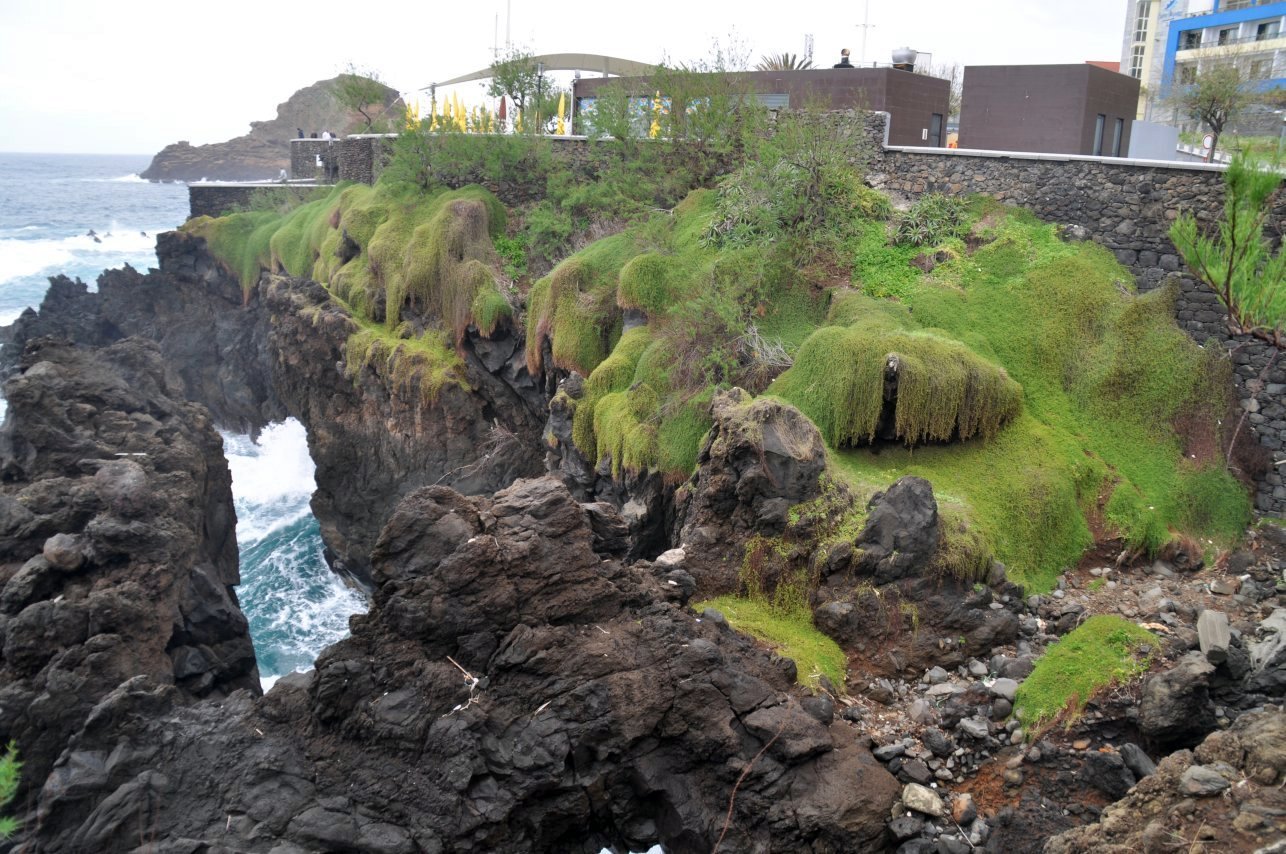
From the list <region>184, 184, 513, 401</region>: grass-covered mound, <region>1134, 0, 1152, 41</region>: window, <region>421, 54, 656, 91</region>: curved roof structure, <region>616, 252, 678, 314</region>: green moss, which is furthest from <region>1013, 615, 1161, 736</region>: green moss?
<region>1134, 0, 1152, 41</region>: window

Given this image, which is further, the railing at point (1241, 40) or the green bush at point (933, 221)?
the railing at point (1241, 40)

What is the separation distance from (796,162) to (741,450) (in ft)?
30.5

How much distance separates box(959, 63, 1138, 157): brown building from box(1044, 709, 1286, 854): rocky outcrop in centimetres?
1836

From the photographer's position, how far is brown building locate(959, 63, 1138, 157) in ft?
73.4

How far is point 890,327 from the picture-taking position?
15836mm

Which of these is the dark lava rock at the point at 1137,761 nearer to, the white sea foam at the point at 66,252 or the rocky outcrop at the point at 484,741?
the rocky outcrop at the point at 484,741

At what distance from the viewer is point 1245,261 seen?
1199 centimetres

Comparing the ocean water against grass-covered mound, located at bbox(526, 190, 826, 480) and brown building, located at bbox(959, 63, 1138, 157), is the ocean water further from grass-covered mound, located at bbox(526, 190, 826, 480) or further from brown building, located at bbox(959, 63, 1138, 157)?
brown building, located at bbox(959, 63, 1138, 157)

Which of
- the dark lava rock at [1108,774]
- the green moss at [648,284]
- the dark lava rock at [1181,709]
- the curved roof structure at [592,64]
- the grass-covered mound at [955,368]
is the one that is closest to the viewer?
the dark lava rock at [1108,774]

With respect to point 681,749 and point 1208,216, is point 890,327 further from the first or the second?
point 681,749

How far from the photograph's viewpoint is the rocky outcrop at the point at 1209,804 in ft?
21.5

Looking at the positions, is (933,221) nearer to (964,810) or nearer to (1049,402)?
(1049,402)

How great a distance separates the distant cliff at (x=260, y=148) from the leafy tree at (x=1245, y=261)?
397ft

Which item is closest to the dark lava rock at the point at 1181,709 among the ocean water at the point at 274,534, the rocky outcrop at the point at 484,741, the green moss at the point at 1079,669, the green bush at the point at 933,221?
the green moss at the point at 1079,669
